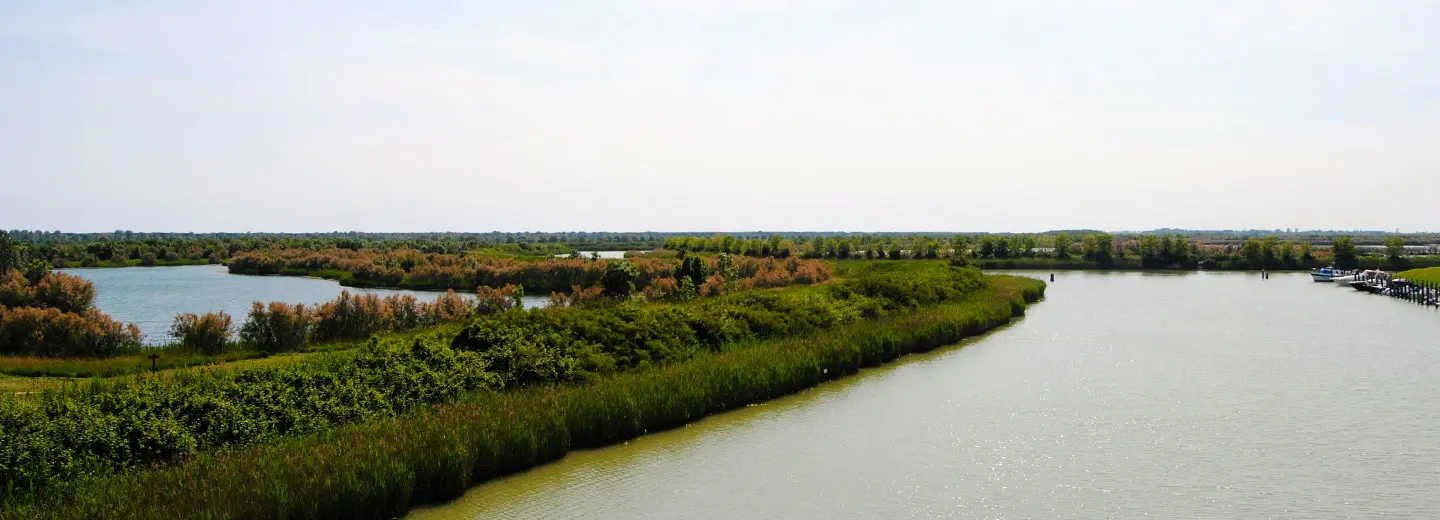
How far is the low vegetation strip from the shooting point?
9609mm

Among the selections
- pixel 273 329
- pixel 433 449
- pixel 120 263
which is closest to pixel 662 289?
pixel 273 329

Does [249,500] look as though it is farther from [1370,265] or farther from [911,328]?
[1370,265]

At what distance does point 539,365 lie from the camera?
658 inches

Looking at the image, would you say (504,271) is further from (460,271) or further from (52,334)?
(52,334)

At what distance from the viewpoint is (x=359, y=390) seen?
45.2ft

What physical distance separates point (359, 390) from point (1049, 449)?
38.6 ft

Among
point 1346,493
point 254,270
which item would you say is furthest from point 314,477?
point 254,270

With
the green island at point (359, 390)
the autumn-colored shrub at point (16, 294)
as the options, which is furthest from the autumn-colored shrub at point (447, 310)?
the autumn-colored shrub at point (16, 294)

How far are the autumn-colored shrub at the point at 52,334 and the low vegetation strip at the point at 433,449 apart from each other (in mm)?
15583

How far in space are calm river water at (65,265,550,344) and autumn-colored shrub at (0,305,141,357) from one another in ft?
23.9

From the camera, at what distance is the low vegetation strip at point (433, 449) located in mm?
9609

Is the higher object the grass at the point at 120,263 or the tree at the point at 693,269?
the tree at the point at 693,269

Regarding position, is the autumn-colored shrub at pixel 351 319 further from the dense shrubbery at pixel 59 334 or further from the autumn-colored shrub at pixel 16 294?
the autumn-colored shrub at pixel 16 294

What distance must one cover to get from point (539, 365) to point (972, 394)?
10198mm
